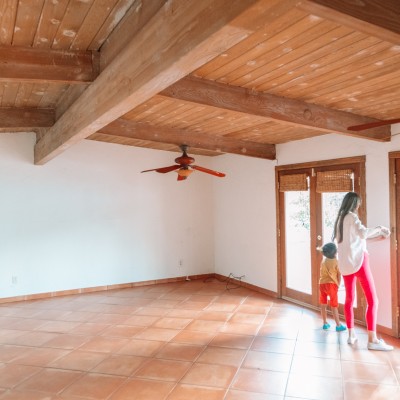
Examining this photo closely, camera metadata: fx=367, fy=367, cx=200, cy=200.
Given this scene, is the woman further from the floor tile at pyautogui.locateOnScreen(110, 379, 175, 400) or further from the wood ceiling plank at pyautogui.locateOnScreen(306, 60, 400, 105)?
the floor tile at pyautogui.locateOnScreen(110, 379, 175, 400)

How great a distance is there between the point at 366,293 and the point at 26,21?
3.73 m

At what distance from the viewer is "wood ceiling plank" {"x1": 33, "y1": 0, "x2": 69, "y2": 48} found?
2.02m

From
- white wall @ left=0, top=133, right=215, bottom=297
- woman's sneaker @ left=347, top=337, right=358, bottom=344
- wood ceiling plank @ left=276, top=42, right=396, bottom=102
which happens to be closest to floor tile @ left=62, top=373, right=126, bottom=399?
woman's sneaker @ left=347, top=337, right=358, bottom=344

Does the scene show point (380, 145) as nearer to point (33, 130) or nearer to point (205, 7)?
point (205, 7)

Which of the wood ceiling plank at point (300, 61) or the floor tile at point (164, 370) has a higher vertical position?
the wood ceiling plank at point (300, 61)

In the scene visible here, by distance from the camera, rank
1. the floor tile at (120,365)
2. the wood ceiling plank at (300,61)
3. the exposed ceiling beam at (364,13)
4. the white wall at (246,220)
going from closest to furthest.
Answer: the exposed ceiling beam at (364,13)
the wood ceiling plank at (300,61)
the floor tile at (120,365)
the white wall at (246,220)

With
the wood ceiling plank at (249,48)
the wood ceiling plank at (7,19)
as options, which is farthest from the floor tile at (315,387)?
the wood ceiling plank at (7,19)

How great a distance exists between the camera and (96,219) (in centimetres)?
639

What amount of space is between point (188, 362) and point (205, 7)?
10.1 feet

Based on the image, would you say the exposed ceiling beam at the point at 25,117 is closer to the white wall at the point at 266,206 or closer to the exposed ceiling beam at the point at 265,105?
the exposed ceiling beam at the point at 265,105

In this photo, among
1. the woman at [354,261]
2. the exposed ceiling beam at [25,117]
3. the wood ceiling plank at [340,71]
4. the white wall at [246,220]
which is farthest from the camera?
the white wall at [246,220]

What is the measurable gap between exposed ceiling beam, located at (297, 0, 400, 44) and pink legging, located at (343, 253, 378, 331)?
2707mm

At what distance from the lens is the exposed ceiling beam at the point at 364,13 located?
1.33 meters

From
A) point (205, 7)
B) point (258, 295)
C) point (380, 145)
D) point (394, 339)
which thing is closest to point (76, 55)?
point (205, 7)
